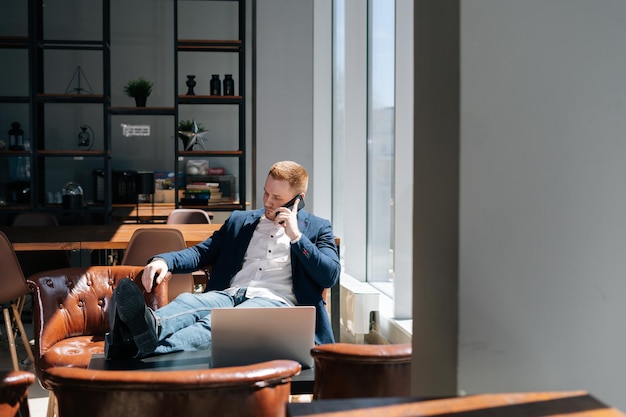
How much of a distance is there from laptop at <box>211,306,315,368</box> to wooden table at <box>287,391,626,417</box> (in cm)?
86

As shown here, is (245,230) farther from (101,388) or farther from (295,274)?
(101,388)

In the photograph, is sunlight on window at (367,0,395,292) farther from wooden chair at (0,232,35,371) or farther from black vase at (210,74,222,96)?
wooden chair at (0,232,35,371)

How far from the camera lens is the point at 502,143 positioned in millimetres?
1631

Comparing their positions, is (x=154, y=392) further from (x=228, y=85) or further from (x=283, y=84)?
(x=228, y=85)

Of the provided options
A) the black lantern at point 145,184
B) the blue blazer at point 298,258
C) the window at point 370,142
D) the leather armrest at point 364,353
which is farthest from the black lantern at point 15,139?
the leather armrest at point 364,353

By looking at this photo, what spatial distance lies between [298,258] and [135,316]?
3.34 feet

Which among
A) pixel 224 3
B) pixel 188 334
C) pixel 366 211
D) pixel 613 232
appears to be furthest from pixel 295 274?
pixel 224 3

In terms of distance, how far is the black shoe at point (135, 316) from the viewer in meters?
2.44

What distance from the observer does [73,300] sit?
3.35 meters

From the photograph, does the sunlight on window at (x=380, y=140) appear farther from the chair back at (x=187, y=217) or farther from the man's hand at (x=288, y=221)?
the man's hand at (x=288, y=221)

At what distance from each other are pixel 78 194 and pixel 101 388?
652 centimetres

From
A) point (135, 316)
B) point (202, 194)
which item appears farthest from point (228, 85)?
point (135, 316)

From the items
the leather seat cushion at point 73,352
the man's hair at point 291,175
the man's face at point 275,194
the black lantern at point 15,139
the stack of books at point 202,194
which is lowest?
the leather seat cushion at point 73,352

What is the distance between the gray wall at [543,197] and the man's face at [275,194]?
6.25 feet
